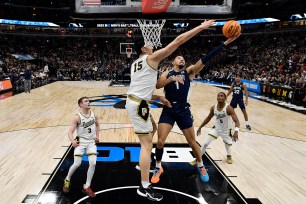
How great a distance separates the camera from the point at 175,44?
3.49m

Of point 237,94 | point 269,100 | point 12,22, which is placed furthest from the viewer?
point 12,22

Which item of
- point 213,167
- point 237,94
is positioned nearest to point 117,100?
point 237,94

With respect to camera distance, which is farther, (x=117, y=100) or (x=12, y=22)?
(x=12, y=22)

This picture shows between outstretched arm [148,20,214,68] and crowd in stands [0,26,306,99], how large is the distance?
22.0m

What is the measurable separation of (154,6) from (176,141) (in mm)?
4848

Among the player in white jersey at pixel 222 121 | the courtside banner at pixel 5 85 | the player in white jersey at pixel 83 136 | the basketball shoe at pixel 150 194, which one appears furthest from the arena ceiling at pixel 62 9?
the basketball shoe at pixel 150 194

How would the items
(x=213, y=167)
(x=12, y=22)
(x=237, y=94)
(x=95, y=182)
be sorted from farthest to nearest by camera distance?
(x=12, y=22), (x=237, y=94), (x=213, y=167), (x=95, y=182)

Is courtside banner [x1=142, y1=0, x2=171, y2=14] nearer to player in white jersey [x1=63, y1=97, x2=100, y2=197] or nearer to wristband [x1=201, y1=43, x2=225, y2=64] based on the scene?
wristband [x1=201, y1=43, x2=225, y2=64]

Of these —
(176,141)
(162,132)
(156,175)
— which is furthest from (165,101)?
(176,141)

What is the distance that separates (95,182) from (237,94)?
6.09m

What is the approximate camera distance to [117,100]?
14.8 meters

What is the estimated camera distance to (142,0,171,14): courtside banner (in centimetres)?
913

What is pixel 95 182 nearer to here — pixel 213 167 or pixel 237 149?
pixel 213 167

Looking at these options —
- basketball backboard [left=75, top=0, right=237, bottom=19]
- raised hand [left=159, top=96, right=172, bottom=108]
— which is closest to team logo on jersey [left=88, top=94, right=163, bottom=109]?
basketball backboard [left=75, top=0, right=237, bottom=19]
